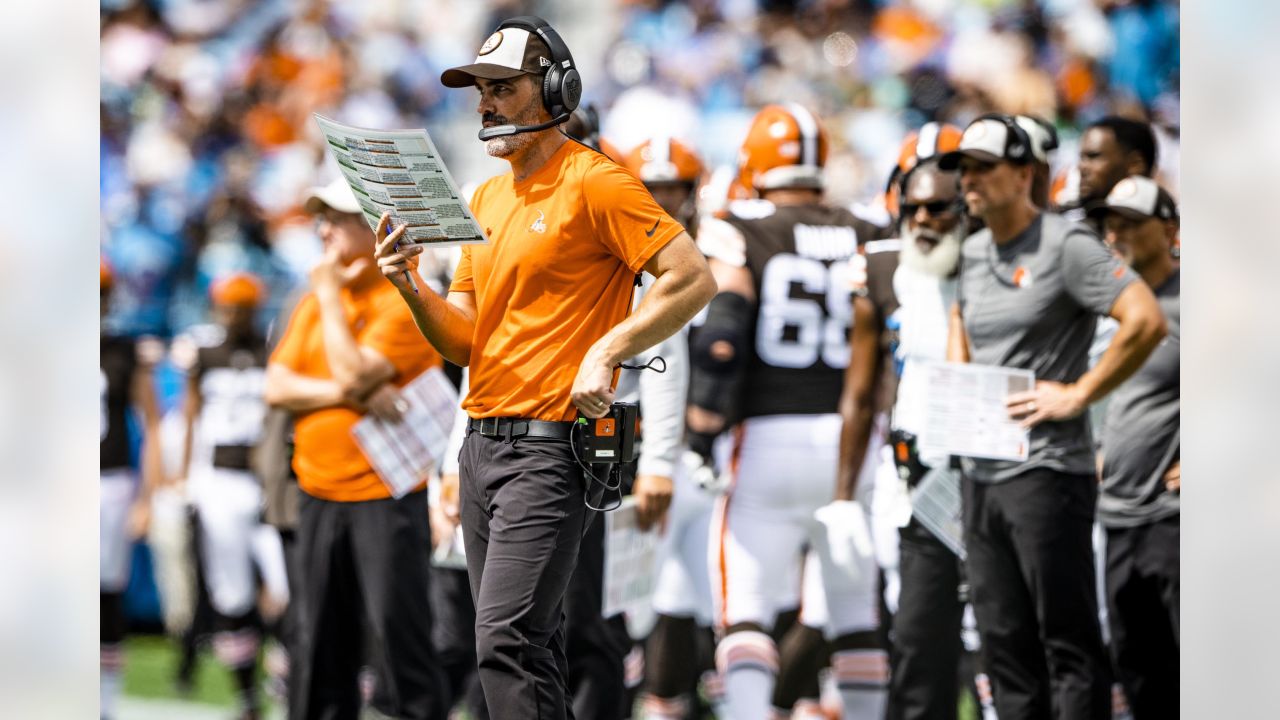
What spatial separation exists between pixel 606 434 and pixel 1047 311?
78.7 inches

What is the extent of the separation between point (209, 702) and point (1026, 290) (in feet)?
17.7

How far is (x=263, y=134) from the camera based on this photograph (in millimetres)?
13852

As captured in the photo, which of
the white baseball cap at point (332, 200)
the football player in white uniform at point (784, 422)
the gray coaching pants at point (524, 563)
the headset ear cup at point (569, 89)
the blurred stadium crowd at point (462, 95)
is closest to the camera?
the gray coaching pants at point (524, 563)

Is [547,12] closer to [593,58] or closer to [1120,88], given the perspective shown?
[593,58]

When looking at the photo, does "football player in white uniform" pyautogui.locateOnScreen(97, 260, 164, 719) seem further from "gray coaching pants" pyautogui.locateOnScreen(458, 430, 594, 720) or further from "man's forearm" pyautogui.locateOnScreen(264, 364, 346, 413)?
"gray coaching pants" pyautogui.locateOnScreen(458, 430, 594, 720)

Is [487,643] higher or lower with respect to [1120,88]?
lower

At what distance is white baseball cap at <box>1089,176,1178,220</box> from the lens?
5.87m

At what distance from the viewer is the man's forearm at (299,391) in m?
5.63

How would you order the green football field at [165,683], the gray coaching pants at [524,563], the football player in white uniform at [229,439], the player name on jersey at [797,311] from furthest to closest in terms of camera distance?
the football player in white uniform at [229,439] < the green football field at [165,683] < the player name on jersey at [797,311] < the gray coaching pants at [524,563]

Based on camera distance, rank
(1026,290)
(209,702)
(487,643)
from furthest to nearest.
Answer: (209,702) → (1026,290) → (487,643)

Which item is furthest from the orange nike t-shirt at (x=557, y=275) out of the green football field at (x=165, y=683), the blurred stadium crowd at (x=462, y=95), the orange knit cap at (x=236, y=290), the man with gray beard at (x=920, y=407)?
the blurred stadium crowd at (x=462, y=95)

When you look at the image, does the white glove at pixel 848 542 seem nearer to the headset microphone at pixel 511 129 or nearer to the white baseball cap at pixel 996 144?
the white baseball cap at pixel 996 144

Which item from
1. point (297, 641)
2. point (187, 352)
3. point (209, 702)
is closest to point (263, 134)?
point (187, 352)

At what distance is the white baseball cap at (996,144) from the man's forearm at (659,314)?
1798mm
